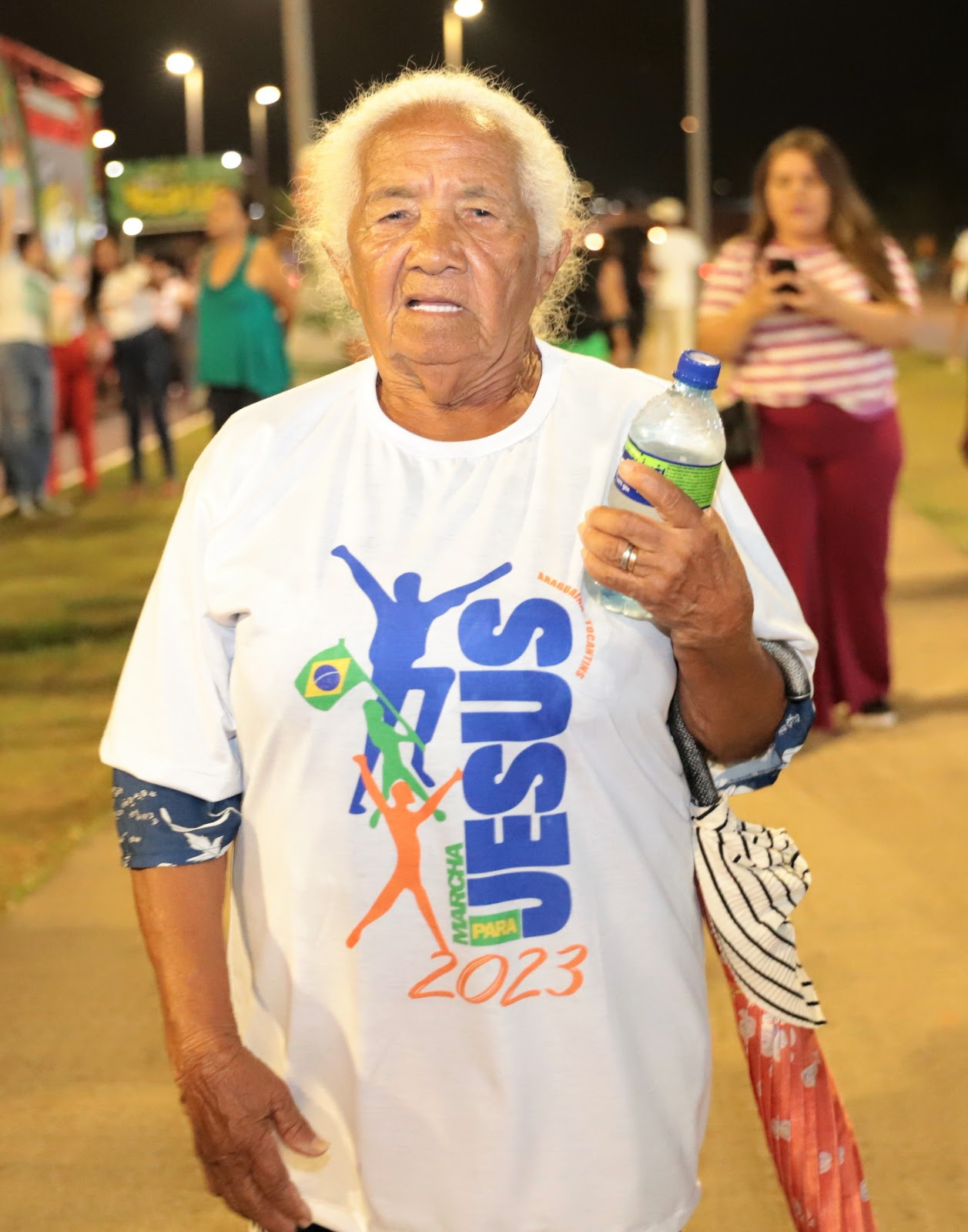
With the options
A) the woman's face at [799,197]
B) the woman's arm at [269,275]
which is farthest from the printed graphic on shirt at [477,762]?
the woman's arm at [269,275]

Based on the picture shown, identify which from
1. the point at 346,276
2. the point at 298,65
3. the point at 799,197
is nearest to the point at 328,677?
the point at 346,276

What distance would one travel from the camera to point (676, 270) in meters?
18.8

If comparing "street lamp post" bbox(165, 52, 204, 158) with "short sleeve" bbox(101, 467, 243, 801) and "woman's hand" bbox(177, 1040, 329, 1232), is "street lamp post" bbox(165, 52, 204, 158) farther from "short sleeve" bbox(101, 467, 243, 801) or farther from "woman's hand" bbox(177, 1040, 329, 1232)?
"woman's hand" bbox(177, 1040, 329, 1232)

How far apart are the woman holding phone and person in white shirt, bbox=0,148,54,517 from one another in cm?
722

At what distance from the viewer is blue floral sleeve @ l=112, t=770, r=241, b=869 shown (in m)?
1.98

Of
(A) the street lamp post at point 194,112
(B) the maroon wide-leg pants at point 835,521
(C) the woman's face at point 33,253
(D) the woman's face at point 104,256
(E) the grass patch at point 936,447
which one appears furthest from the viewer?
(A) the street lamp post at point 194,112

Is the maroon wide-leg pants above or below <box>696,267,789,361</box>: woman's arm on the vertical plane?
below

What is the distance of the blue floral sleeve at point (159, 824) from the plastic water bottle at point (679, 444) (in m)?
0.58

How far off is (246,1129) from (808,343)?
4.59 metres

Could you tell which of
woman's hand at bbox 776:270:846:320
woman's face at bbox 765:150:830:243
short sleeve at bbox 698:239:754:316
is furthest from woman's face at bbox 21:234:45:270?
woman's hand at bbox 776:270:846:320

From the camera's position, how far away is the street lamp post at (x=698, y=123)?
2327 cm

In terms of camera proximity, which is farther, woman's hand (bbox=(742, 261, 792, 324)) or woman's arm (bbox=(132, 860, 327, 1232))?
woman's hand (bbox=(742, 261, 792, 324))

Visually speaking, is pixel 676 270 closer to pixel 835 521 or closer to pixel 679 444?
pixel 835 521

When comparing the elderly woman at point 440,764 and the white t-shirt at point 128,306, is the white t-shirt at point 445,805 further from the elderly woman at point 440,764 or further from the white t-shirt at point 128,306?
the white t-shirt at point 128,306
